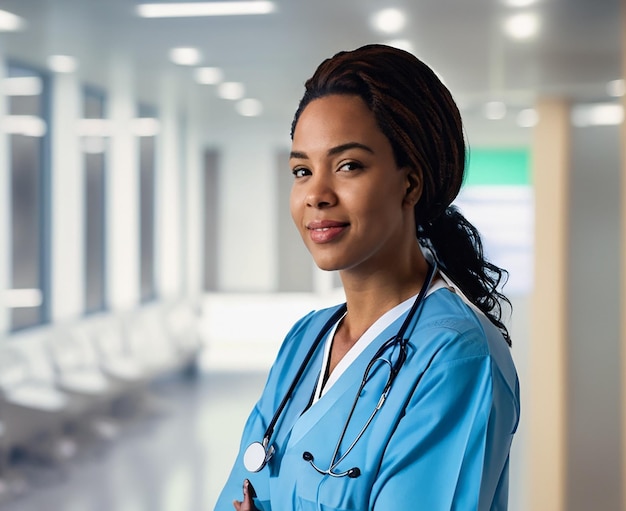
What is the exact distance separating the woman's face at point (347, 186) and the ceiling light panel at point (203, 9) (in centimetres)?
228

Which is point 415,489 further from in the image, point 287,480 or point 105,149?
point 105,149

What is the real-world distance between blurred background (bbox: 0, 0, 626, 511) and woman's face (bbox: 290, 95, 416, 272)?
7.54ft

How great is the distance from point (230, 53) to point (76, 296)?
102 inches

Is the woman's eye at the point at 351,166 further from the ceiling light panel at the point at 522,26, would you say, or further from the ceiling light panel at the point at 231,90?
the ceiling light panel at the point at 231,90


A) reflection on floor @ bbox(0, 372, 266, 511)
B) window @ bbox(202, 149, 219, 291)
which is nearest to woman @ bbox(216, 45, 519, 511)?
reflection on floor @ bbox(0, 372, 266, 511)

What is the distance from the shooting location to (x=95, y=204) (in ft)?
21.9

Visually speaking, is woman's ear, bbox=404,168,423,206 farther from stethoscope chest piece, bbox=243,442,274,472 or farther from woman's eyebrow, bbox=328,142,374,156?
stethoscope chest piece, bbox=243,442,274,472

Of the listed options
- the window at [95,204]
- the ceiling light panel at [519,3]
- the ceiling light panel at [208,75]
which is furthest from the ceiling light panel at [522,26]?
the window at [95,204]

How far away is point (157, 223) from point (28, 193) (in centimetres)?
295

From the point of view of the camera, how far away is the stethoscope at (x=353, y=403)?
0.90 meters

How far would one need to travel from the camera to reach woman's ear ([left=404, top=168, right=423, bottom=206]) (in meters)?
0.94

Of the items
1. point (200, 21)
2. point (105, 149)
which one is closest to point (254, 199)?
point (105, 149)

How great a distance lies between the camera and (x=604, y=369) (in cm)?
510

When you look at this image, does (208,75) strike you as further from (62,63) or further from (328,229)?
(328,229)
